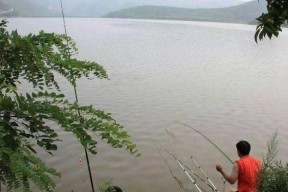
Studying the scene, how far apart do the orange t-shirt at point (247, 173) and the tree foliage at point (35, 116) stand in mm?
2959

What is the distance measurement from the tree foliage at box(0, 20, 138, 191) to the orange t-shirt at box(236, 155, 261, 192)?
2959mm

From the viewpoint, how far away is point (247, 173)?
19.9 feet

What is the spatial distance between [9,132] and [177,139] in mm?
9471

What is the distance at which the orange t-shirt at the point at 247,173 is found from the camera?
19.9 ft

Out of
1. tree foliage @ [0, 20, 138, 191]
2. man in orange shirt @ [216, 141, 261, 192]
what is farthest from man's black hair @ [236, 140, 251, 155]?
tree foliage @ [0, 20, 138, 191]

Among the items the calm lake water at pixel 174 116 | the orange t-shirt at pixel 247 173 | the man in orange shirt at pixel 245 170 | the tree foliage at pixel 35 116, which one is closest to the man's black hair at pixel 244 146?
the man in orange shirt at pixel 245 170

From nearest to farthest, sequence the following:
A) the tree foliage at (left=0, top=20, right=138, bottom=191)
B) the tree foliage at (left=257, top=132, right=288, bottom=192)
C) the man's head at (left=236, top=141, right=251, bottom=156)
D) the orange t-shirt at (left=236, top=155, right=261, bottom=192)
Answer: the tree foliage at (left=0, top=20, right=138, bottom=191)
the tree foliage at (left=257, top=132, right=288, bottom=192)
the orange t-shirt at (left=236, top=155, right=261, bottom=192)
the man's head at (left=236, top=141, right=251, bottom=156)

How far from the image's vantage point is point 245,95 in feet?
62.4

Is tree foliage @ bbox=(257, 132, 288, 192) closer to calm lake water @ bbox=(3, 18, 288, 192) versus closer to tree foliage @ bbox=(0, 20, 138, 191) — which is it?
tree foliage @ bbox=(0, 20, 138, 191)

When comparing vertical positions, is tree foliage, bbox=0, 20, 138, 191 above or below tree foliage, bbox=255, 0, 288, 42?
below

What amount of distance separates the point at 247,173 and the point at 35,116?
3.95 metres

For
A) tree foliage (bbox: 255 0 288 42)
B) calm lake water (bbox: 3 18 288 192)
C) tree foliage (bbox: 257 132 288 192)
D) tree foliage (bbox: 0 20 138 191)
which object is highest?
tree foliage (bbox: 255 0 288 42)

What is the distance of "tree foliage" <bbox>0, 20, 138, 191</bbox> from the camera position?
314 centimetres

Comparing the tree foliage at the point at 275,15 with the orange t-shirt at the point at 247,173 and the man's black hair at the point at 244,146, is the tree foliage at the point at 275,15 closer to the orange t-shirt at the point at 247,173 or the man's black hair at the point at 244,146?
the man's black hair at the point at 244,146
